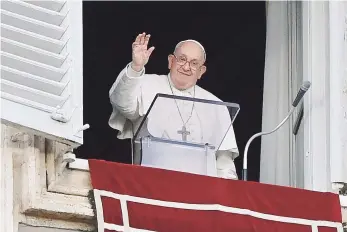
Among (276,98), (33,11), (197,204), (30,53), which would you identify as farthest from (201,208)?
(276,98)

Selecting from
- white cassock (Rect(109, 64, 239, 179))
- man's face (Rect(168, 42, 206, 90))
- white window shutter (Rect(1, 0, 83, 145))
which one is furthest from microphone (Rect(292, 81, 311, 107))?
white window shutter (Rect(1, 0, 83, 145))

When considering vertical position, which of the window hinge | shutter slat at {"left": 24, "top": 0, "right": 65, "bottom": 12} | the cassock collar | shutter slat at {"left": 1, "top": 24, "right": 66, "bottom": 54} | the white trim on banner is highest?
shutter slat at {"left": 24, "top": 0, "right": 65, "bottom": 12}

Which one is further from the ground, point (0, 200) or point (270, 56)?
point (270, 56)

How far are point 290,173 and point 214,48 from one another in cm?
150

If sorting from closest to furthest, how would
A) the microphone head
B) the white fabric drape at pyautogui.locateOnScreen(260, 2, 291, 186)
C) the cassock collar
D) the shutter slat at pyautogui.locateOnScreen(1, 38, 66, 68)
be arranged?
the shutter slat at pyautogui.locateOnScreen(1, 38, 66, 68) < the microphone head < the cassock collar < the white fabric drape at pyautogui.locateOnScreen(260, 2, 291, 186)

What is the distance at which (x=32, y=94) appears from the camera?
6570 mm

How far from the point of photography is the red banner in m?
6.57

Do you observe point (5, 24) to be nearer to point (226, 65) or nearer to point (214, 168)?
point (214, 168)

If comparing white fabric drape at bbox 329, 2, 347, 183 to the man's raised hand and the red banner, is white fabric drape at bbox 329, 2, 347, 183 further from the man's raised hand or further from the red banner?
the man's raised hand

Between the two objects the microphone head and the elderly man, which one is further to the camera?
the microphone head

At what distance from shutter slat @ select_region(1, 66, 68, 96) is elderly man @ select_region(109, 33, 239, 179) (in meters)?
0.48

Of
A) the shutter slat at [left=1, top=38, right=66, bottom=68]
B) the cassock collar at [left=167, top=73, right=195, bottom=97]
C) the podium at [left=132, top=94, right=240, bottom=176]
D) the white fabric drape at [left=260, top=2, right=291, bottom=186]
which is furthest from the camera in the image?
the white fabric drape at [left=260, top=2, right=291, bottom=186]

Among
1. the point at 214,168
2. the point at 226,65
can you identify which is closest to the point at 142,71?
the point at 214,168

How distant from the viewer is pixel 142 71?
7023mm
